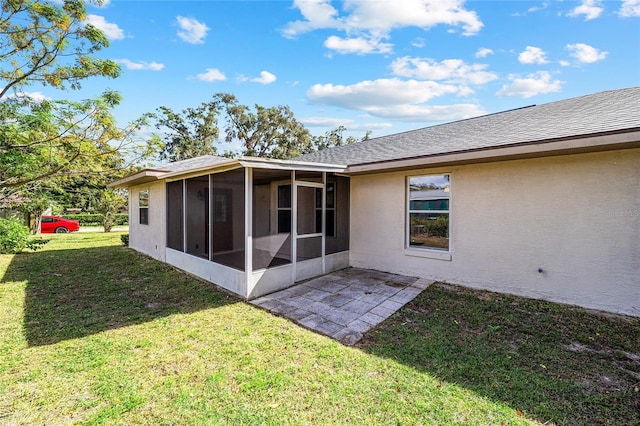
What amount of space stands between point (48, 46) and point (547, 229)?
38.1 ft

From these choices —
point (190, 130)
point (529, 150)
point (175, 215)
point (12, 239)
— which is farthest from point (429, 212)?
point (190, 130)

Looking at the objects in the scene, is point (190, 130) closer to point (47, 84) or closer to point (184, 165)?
point (184, 165)

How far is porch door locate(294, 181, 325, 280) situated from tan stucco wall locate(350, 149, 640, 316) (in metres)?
1.89

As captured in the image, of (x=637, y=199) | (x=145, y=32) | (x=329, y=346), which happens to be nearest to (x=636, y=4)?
(x=637, y=199)

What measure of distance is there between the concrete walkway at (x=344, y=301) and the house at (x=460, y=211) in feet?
1.44

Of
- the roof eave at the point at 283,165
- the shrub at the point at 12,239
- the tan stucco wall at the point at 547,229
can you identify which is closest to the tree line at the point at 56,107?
the shrub at the point at 12,239

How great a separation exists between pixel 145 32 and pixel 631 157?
1224cm

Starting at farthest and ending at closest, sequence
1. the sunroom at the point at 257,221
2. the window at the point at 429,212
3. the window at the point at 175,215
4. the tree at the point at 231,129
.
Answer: the tree at the point at 231,129
the window at the point at 175,215
the window at the point at 429,212
the sunroom at the point at 257,221

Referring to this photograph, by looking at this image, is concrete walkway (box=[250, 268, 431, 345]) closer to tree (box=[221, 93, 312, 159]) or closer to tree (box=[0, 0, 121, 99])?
tree (box=[0, 0, 121, 99])

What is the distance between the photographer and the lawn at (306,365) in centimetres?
251

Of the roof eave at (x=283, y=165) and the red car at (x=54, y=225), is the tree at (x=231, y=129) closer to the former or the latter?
the red car at (x=54, y=225)

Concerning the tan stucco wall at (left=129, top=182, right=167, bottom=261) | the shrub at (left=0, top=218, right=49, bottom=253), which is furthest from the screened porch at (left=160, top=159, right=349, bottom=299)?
the shrub at (left=0, top=218, right=49, bottom=253)

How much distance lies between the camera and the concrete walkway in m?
4.32

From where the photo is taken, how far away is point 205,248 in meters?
7.15
